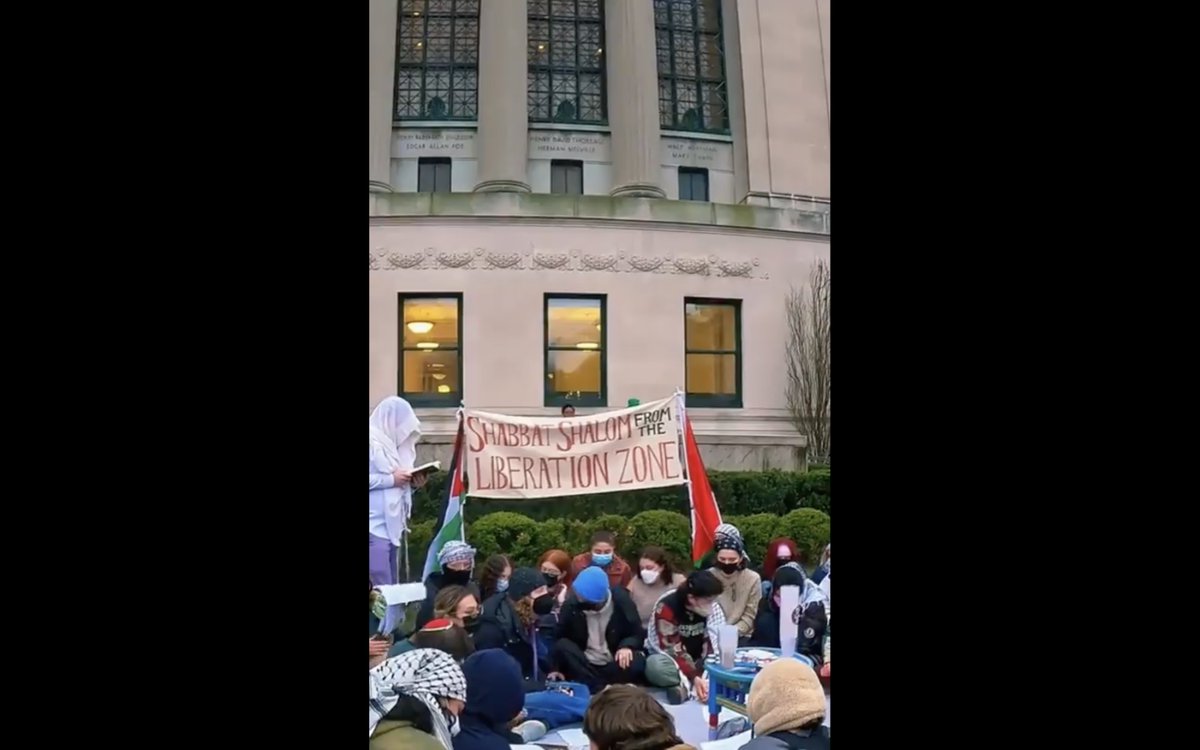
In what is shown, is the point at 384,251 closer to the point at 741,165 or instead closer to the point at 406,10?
the point at 406,10

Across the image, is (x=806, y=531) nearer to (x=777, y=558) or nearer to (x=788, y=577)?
(x=777, y=558)

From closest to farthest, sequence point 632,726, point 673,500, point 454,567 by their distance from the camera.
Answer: point 632,726 < point 454,567 < point 673,500

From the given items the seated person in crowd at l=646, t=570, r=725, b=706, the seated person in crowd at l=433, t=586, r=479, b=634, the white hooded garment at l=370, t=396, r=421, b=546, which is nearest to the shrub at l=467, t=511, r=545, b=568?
the white hooded garment at l=370, t=396, r=421, b=546

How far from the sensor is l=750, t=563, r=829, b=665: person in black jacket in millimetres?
5047

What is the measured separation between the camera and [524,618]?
553 centimetres

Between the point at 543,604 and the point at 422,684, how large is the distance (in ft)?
8.16

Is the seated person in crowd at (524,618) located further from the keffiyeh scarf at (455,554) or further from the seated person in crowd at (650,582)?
the seated person in crowd at (650,582)

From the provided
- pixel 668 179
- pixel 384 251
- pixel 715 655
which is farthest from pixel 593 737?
pixel 668 179

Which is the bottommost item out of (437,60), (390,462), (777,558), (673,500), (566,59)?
(777,558)

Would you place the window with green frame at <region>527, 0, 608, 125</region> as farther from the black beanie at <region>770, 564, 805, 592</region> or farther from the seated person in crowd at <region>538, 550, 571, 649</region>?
the black beanie at <region>770, 564, 805, 592</region>

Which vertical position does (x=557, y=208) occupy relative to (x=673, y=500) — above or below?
above

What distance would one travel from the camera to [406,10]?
10688 millimetres

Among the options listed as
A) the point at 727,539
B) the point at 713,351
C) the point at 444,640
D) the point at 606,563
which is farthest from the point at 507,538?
the point at 444,640

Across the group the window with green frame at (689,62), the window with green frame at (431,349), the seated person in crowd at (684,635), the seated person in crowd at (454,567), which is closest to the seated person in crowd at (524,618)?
the seated person in crowd at (454,567)
